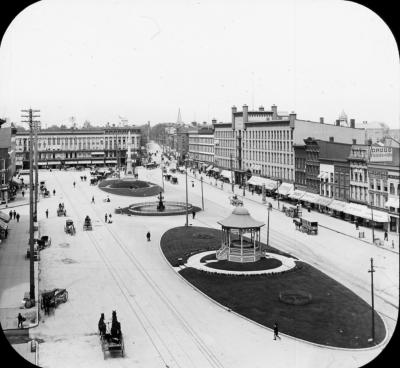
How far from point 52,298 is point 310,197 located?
4591 cm

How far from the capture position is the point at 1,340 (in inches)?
734

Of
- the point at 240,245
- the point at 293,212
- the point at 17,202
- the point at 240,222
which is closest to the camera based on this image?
the point at 240,222

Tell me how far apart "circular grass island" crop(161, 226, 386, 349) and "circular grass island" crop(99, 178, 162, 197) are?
47192 mm

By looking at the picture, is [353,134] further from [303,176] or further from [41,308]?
[41,308]

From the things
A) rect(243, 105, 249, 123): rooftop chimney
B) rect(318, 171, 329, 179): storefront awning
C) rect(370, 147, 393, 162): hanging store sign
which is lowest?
rect(318, 171, 329, 179): storefront awning

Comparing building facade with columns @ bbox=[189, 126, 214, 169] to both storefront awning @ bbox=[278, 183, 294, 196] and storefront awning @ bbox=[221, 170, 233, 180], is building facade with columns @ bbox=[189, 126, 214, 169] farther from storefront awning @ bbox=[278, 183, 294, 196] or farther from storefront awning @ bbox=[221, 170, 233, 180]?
storefront awning @ bbox=[278, 183, 294, 196]

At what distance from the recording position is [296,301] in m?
29.0

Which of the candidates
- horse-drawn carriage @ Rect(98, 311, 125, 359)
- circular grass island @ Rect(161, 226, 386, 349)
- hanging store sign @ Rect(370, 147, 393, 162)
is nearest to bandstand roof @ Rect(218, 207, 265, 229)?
circular grass island @ Rect(161, 226, 386, 349)

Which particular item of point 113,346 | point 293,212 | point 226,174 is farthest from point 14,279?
point 226,174

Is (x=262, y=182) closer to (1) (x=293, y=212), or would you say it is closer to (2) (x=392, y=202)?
(1) (x=293, y=212)

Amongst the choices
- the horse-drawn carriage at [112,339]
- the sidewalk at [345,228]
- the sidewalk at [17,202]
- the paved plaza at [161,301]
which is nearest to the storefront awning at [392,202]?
the sidewalk at [345,228]

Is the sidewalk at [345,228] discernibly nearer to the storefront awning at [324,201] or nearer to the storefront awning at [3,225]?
the storefront awning at [324,201]

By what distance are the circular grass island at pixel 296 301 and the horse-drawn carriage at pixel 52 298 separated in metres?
7.90

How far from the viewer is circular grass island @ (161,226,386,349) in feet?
81.0
